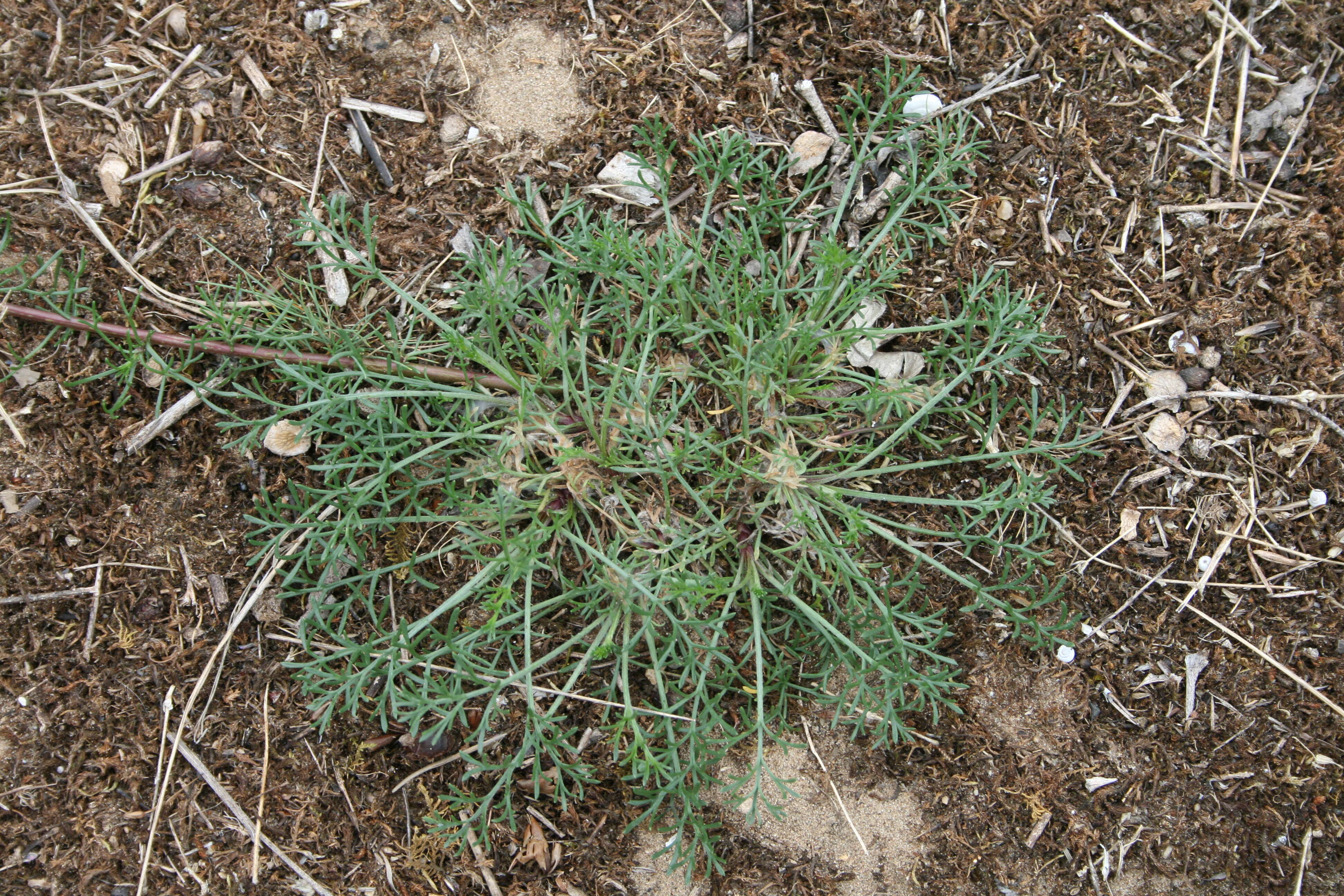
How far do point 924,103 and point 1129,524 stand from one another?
→ 1.48 m

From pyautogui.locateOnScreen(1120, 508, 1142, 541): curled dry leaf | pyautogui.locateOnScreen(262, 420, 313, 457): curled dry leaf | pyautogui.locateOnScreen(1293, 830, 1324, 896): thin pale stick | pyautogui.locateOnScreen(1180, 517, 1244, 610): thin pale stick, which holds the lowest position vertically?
pyautogui.locateOnScreen(1293, 830, 1324, 896): thin pale stick

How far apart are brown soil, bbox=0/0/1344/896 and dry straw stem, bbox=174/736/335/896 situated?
0.03 m

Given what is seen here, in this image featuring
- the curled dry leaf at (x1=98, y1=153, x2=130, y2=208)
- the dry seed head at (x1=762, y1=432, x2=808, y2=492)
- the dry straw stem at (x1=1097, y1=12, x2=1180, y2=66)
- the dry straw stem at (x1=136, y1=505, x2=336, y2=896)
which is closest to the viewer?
the dry seed head at (x1=762, y1=432, x2=808, y2=492)

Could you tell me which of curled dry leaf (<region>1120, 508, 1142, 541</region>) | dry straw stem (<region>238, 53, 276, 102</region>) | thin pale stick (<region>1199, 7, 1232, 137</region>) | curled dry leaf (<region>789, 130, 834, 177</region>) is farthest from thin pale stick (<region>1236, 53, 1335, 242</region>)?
dry straw stem (<region>238, 53, 276, 102</region>)

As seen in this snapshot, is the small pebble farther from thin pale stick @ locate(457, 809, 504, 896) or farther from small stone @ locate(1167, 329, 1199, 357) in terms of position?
thin pale stick @ locate(457, 809, 504, 896)

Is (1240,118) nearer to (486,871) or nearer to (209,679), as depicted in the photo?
(486,871)

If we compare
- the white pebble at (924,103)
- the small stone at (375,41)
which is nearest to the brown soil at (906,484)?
the small stone at (375,41)

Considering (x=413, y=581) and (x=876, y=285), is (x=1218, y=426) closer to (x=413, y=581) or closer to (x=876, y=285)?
(x=876, y=285)

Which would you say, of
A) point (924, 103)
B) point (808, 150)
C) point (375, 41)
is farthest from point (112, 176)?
point (924, 103)

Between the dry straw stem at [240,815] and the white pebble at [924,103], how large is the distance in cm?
297

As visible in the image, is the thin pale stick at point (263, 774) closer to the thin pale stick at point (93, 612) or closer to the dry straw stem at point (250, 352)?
the thin pale stick at point (93, 612)

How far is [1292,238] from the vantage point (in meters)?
2.76

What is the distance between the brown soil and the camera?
2609 mm

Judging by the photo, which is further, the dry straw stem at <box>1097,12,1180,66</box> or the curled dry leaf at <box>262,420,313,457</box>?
the dry straw stem at <box>1097,12,1180,66</box>
